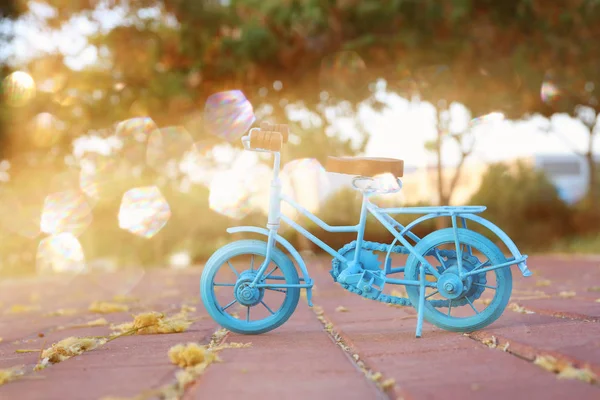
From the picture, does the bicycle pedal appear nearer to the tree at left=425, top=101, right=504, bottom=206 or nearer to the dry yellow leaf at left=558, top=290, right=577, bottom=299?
the dry yellow leaf at left=558, top=290, right=577, bottom=299

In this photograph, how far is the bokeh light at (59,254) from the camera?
12984mm

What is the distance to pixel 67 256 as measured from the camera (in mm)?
13234

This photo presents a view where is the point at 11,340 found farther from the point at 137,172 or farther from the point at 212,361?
the point at 137,172

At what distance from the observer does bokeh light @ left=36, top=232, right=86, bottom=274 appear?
12984mm

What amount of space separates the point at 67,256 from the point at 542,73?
9963 mm

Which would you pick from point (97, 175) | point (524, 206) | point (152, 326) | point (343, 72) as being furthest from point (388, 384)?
point (524, 206)

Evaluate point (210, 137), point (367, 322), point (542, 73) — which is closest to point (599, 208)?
point (542, 73)

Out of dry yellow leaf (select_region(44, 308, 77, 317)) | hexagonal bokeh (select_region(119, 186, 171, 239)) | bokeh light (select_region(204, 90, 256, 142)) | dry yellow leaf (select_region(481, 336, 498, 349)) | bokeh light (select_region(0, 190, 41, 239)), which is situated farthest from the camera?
hexagonal bokeh (select_region(119, 186, 171, 239))

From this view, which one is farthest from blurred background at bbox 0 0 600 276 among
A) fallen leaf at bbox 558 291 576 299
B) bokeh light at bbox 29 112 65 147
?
fallen leaf at bbox 558 291 576 299

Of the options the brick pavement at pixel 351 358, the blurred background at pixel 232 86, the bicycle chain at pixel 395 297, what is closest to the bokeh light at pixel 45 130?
the blurred background at pixel 232 86

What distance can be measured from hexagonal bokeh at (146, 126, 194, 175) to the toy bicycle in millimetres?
7110

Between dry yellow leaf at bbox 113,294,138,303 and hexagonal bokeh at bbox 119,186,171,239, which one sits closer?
dry yellow leaf at bbox 113,294,138,303

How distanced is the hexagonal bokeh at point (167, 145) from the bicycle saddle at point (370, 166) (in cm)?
737

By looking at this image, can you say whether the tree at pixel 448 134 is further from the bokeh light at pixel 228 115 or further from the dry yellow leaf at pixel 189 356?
the dry yellow leaf at pixel 189 356
